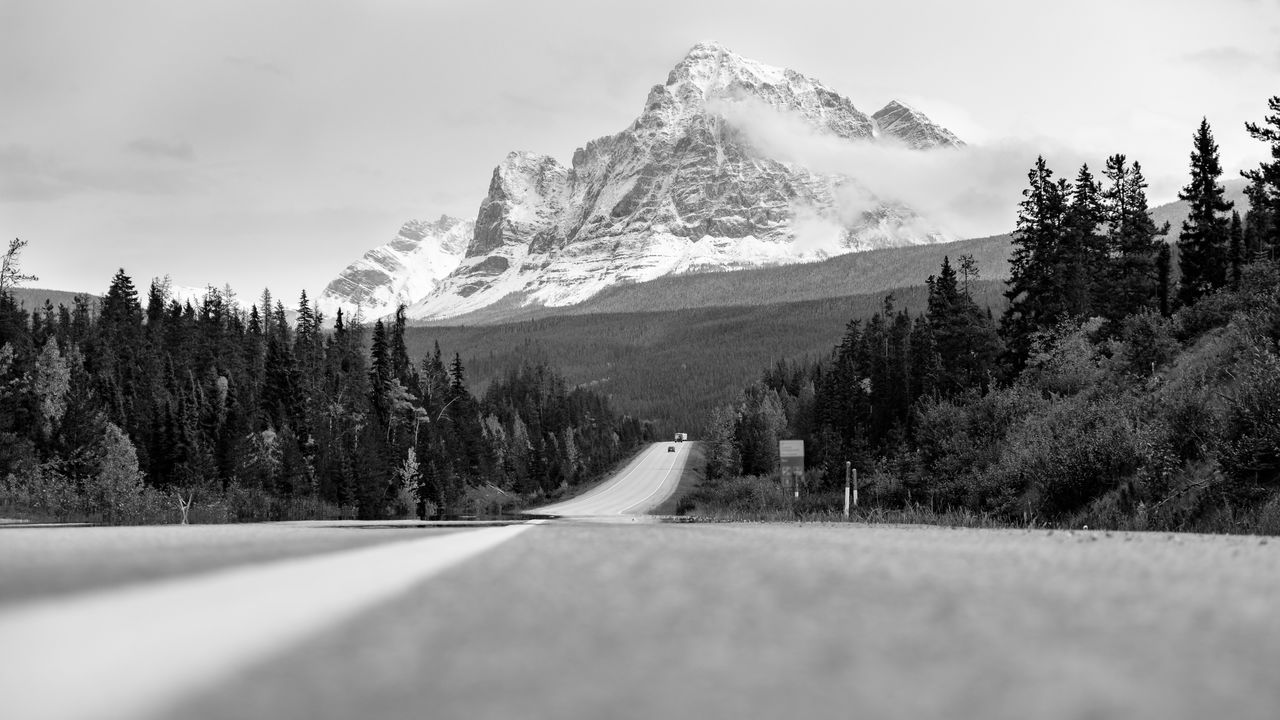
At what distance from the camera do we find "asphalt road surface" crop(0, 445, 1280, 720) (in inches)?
53.9

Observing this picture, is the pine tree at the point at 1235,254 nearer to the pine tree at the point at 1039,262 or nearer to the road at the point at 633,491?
the pine tree at the point at 1039,262

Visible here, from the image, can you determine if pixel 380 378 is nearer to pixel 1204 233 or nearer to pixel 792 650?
pixel 1204 233

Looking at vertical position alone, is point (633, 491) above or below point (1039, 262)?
below

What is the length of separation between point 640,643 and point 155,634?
757 millimetres

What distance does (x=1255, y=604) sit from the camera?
208cm

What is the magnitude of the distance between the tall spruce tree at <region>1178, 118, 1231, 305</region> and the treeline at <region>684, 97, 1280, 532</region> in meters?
0.19

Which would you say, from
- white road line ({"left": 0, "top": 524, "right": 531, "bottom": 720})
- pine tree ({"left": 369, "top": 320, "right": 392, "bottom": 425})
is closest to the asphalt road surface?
white road line ({"left": 0, "top": 524, "right": 531, "bottom": 720})

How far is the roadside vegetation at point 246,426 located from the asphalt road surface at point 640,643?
2103cm

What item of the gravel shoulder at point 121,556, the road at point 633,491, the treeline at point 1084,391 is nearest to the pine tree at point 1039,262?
the treeline at point 1084,391

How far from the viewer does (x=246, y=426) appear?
87.2 metres

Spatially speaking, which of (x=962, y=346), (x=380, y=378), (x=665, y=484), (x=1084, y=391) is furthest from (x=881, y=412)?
(x=1084, y=391)

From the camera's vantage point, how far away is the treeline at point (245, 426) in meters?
51.8

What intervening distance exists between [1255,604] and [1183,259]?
270 ft

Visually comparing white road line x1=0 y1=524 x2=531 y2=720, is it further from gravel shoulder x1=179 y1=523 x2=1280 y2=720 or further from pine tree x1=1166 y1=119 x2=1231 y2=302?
pine tree x1=1166 y1=119 x2=1231 y2=302
